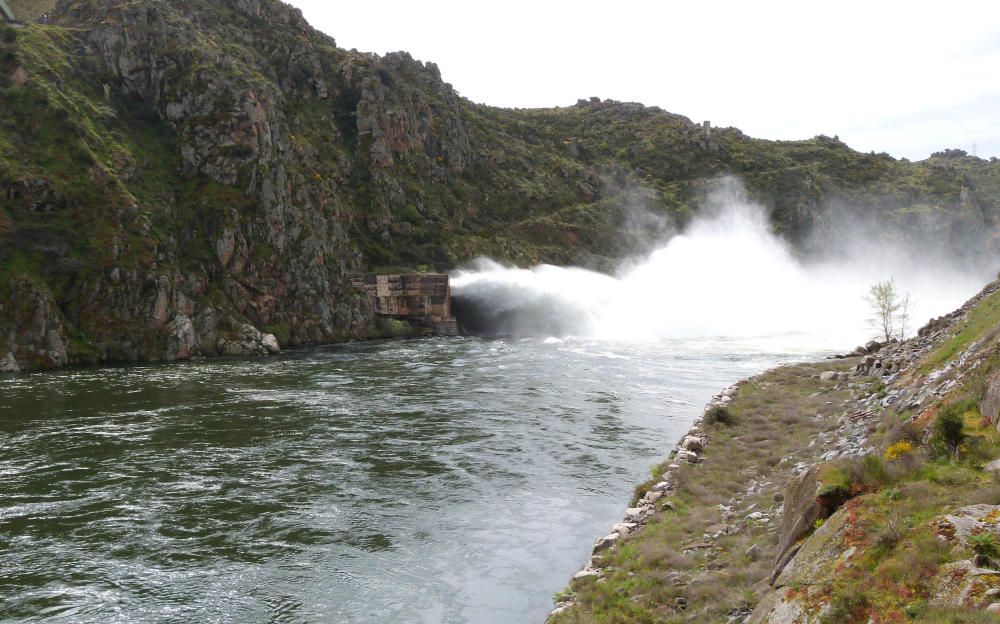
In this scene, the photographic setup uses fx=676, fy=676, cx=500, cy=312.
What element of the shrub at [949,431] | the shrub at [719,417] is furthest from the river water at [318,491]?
the shrub at [949,431]

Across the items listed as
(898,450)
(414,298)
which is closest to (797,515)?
(898,450)

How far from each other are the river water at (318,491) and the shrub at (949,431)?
7697 millimetres

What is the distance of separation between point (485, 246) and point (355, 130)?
23365mm

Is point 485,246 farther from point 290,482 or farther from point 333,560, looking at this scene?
point 333,560

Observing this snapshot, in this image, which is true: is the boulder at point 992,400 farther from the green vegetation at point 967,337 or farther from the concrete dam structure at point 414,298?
the concrete dam structure at point 414,298

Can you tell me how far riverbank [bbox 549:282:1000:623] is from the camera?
285 inches

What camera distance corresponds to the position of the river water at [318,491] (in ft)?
47.3

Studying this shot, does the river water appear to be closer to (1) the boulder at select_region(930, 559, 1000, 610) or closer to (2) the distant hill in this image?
(1) the boulder at select_region(930, 559, 1000, 610)

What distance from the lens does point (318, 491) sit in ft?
69.3

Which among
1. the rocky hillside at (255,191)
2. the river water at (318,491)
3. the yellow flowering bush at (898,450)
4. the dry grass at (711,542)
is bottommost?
the river water at (318,491)

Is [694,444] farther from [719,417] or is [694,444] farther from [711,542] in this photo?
[711,542]

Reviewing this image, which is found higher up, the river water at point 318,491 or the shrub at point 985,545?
the shrub at point 985,545

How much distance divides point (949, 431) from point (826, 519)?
8.52ft

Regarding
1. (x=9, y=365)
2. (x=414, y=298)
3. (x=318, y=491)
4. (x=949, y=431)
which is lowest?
(x=318, y=491)
